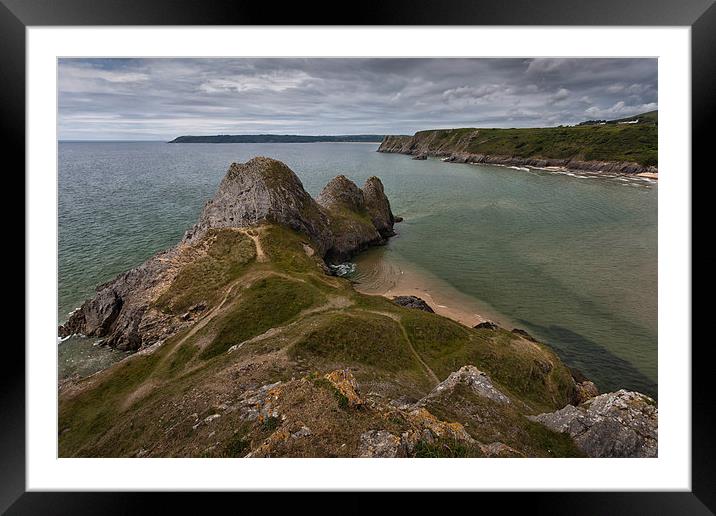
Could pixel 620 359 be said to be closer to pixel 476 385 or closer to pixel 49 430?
pixel 476 385

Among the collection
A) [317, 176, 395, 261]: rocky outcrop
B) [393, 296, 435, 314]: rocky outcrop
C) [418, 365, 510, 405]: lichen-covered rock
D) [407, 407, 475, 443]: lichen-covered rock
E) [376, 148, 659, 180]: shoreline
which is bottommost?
[418, 365, 510, 405]: lichen-covered rock

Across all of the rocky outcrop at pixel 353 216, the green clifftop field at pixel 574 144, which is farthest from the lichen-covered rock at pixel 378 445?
the green clifftop field at pixel 574 144

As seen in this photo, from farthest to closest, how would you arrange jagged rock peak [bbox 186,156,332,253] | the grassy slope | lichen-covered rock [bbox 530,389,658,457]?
jagged rock peak [bbox 186,156,332,253]
the grassy slope
lichen-covered rock [bbox 530,389,658,457]

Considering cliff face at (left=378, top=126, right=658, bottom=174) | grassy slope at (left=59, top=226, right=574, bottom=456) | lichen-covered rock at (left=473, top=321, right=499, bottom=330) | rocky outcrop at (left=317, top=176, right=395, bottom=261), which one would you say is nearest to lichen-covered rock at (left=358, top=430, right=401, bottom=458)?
grassy slope at (left=59, top=226, right=574, bottom=456)

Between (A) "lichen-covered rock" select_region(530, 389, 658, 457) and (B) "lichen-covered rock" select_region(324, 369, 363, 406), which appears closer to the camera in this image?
(B) "lichen-covered rock" select_region(324, 369, 363, 406)

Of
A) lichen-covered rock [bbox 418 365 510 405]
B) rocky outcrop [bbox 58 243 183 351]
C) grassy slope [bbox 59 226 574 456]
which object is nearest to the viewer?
grassy slope [bbox 59 226 574 456]

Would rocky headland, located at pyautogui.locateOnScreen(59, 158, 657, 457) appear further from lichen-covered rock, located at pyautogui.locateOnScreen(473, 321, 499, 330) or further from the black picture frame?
lichen-covered rock, located at pyautogui.locateOnScreen(473, 321, 499, 330)
